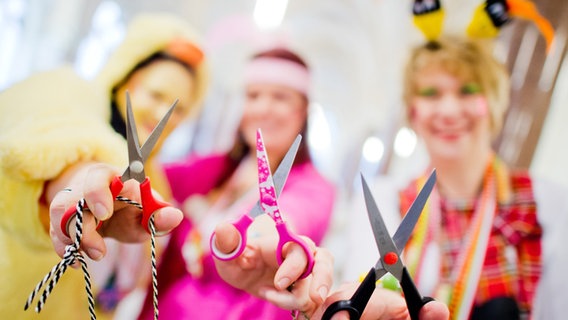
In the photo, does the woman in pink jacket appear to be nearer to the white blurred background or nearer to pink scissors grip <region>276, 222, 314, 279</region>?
the white blurred background

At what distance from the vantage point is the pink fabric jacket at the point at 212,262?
725 mm

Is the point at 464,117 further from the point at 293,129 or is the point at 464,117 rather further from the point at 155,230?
the point at 155,230

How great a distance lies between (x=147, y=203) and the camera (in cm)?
45

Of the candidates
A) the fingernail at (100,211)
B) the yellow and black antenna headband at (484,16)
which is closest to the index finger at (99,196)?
the fingernail at (100,211)

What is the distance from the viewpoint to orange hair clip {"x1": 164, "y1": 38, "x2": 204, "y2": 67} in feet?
2.76

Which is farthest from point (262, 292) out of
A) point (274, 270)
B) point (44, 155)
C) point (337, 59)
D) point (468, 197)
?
point (337, 59)

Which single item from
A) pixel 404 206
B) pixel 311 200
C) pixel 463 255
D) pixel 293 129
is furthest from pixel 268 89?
pixel 463 255

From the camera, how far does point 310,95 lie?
948mm

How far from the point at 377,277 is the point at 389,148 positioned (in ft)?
1.98

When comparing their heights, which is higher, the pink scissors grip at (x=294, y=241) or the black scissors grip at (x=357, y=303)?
the pink scissors grip at (x=294, y=241)

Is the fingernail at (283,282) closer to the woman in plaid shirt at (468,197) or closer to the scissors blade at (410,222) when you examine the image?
the scissors blade at (410,222)

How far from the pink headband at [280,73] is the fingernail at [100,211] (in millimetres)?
530

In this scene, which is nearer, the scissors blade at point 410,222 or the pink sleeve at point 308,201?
the scissors blade at point 410,222

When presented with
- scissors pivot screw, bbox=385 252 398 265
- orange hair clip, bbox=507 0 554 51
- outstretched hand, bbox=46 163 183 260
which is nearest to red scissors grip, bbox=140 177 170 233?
outstretched hand, bbox=46 163 183 260
